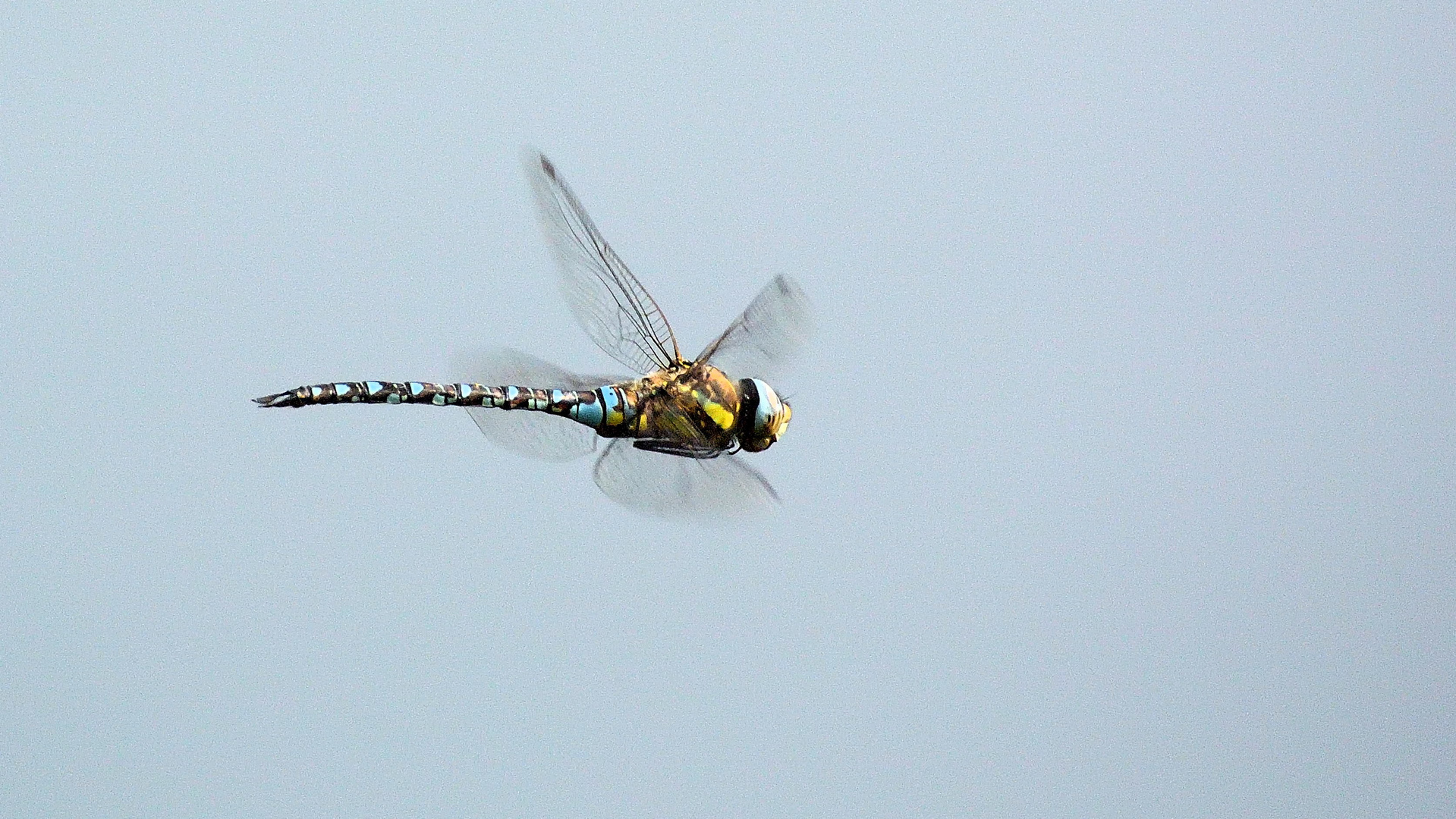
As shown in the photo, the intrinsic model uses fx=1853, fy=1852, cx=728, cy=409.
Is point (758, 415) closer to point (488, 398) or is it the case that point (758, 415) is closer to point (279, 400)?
point (488, 398)

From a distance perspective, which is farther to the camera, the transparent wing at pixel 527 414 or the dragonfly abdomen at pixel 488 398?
the transparent wing at pixel 527 414

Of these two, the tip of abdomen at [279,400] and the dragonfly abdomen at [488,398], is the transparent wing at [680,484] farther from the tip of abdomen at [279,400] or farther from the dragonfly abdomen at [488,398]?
the tip of abdomen at [279,400]

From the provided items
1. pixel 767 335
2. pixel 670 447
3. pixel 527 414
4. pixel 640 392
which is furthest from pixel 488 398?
pixel 767 335

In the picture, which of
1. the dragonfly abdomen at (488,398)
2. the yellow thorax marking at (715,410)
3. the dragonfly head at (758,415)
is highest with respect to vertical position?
the dragonfly head at (758,415)

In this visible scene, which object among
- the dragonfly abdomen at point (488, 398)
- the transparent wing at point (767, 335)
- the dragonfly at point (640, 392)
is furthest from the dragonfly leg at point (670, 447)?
the transparent wing at point (767, 335)

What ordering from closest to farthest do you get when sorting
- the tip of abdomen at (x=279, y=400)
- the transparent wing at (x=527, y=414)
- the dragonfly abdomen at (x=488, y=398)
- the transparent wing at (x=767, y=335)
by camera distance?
the tip of abdomen at (x=279, y=400) < the dragonfly abdomen at (x=488, y=398) < the transparent wing at (x=527, y=414) < the transparent wing at (x=767, y=335)

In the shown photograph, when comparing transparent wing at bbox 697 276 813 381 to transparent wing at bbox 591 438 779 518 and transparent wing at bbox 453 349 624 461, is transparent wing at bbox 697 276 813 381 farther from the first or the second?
transparent wing at bbox 453 349 624 461
